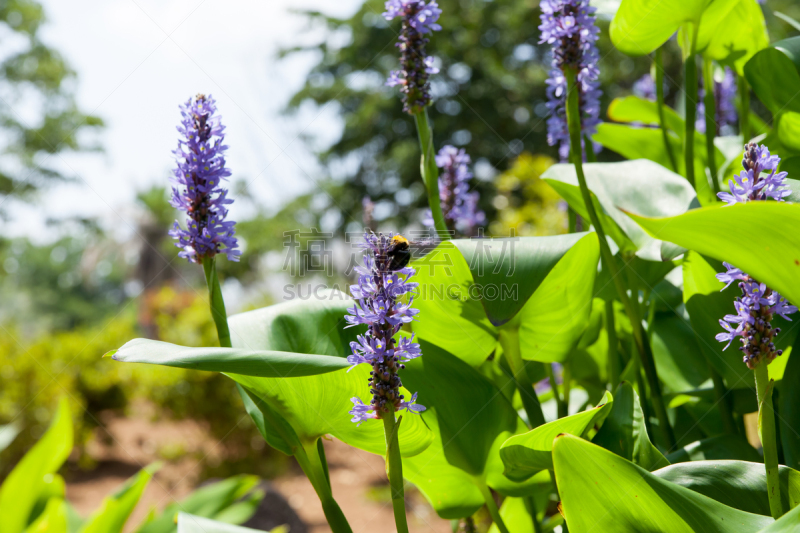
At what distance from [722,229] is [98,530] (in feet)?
6.50

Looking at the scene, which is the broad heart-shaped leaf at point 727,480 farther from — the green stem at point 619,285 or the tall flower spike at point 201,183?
the tall flower spike at point 201,183

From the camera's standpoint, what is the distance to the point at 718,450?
0.96 meters

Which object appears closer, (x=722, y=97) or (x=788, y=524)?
(x=788, y=524)

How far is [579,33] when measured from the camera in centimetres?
115

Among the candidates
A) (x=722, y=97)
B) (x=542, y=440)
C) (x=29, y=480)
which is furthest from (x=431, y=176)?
(x=29, y=480)

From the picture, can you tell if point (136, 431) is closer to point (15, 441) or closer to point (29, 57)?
point (15, 441)

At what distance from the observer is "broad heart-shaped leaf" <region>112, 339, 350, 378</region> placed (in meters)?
0.70

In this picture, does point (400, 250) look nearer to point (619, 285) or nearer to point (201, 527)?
point (619, 285)

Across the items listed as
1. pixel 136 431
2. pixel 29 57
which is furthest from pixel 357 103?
pixel 136 431

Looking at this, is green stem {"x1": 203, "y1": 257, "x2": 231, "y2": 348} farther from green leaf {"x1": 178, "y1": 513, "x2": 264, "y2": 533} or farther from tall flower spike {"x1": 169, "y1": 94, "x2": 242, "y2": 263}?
green leaf {"x1": 178, "y1": 513, "x2": 264, "y2": 533}

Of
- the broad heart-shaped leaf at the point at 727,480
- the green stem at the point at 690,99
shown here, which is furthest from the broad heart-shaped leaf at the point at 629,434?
the green stem at the point at 690,99

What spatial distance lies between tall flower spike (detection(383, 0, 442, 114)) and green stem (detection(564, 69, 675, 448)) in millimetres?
411

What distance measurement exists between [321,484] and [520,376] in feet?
1.47

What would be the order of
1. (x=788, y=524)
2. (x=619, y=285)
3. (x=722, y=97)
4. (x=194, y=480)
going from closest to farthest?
(x=788, y=524) < (x=619, y=285) < (x=722, y=97) < (x=194, y=480)
